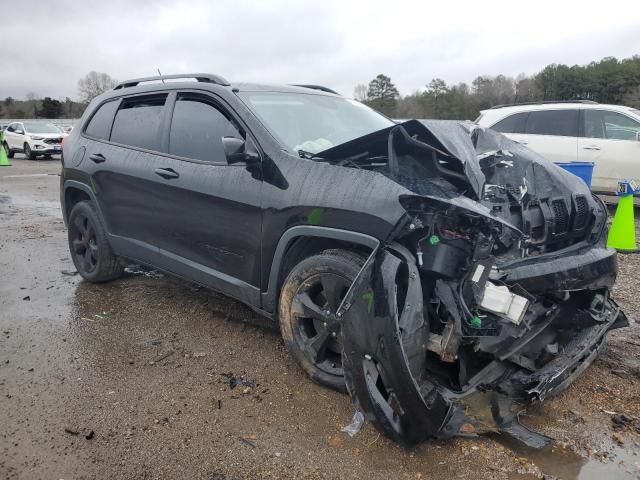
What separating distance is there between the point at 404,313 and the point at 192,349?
187 cm

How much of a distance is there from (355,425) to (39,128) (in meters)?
24.5

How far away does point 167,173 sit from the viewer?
3766 mm

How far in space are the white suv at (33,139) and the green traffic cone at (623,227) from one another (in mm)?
22057

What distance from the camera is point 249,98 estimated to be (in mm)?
3531

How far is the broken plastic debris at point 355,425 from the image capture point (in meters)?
2.66

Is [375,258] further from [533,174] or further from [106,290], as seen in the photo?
[106,290]

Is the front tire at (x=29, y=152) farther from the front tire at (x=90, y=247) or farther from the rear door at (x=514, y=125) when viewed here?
the rear door at (x=514, y=125)

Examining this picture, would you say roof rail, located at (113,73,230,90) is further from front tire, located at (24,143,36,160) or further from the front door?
front tire, located at (24,143,36,160)

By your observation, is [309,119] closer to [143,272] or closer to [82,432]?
[82,432]

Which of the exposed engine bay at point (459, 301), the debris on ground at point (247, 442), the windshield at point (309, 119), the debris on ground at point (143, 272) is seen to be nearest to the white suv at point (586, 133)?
the windshield at point (309, 119)

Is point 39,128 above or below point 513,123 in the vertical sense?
below

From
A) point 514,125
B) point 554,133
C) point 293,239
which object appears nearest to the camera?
point 293,239

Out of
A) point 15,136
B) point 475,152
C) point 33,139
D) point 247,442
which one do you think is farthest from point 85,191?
point 15,136

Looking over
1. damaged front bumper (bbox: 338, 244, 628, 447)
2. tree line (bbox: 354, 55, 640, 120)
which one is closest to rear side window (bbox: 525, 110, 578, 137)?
damaged front bumper (bbox: 338, 244, 628, 447)
